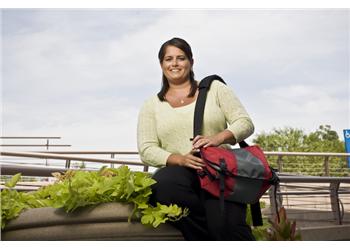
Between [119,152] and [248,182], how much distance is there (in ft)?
11.7

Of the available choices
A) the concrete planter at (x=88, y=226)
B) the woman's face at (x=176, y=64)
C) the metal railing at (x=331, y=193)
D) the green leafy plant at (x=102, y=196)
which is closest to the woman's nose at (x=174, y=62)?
the woman's face at (x=176, y=64)

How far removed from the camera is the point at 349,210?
5.43m

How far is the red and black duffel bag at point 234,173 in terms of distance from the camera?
1973 millimetres

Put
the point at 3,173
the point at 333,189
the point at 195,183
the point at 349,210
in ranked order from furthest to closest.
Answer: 1. the point at 349,210
2. the point at 333,189
3. the point at 3,173
4. the point at 195,183

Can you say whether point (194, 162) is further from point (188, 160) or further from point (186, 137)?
point (186, 137)

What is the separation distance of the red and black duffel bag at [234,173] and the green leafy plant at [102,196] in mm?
153

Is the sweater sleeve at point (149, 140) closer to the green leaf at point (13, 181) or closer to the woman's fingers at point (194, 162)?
the woman's fingers at point (194, 162)

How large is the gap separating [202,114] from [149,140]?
23 cm

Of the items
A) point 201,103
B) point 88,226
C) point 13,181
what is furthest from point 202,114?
point 13,181

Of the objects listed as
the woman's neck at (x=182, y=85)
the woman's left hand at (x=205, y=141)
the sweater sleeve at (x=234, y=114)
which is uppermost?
the woman's neck at (x=182, y=85)

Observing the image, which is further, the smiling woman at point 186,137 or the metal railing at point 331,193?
the metal railing at point 331,193

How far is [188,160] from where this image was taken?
200cm

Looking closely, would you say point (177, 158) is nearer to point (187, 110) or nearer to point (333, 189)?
point (187, 110)
